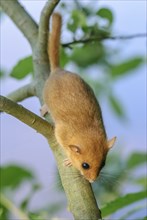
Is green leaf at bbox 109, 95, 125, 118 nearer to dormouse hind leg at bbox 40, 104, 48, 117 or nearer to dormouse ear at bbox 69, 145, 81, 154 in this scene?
dormouse ear at bbox 69, 145, 81, 154

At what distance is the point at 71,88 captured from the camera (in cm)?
179

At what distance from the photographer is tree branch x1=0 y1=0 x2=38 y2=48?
4.89ft

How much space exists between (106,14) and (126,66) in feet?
0.70

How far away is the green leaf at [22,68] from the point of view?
1.55 m

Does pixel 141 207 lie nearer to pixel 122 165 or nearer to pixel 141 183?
pixel 141 183

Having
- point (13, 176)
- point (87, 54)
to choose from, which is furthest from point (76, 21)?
point (13, 176)

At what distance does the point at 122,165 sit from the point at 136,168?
119 mm

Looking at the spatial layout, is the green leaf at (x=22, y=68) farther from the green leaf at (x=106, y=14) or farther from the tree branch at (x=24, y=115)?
the tree branch at (x=24, y=115)

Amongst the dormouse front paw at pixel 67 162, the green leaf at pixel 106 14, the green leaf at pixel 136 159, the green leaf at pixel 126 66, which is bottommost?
the green leaf at pixel 136 159

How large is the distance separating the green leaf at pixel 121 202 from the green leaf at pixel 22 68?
61cm

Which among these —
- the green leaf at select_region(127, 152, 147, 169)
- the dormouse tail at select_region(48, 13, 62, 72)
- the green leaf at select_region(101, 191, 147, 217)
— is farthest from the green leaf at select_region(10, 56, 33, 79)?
the green leaf at select_region(101, 191, 147, 217)

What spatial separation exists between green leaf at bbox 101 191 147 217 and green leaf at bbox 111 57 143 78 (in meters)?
0.74

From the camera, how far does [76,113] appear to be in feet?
5.84

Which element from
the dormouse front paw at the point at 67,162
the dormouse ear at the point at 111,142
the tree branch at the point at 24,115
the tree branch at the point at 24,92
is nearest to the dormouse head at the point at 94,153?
the dormouse ear at the point at 111,142
